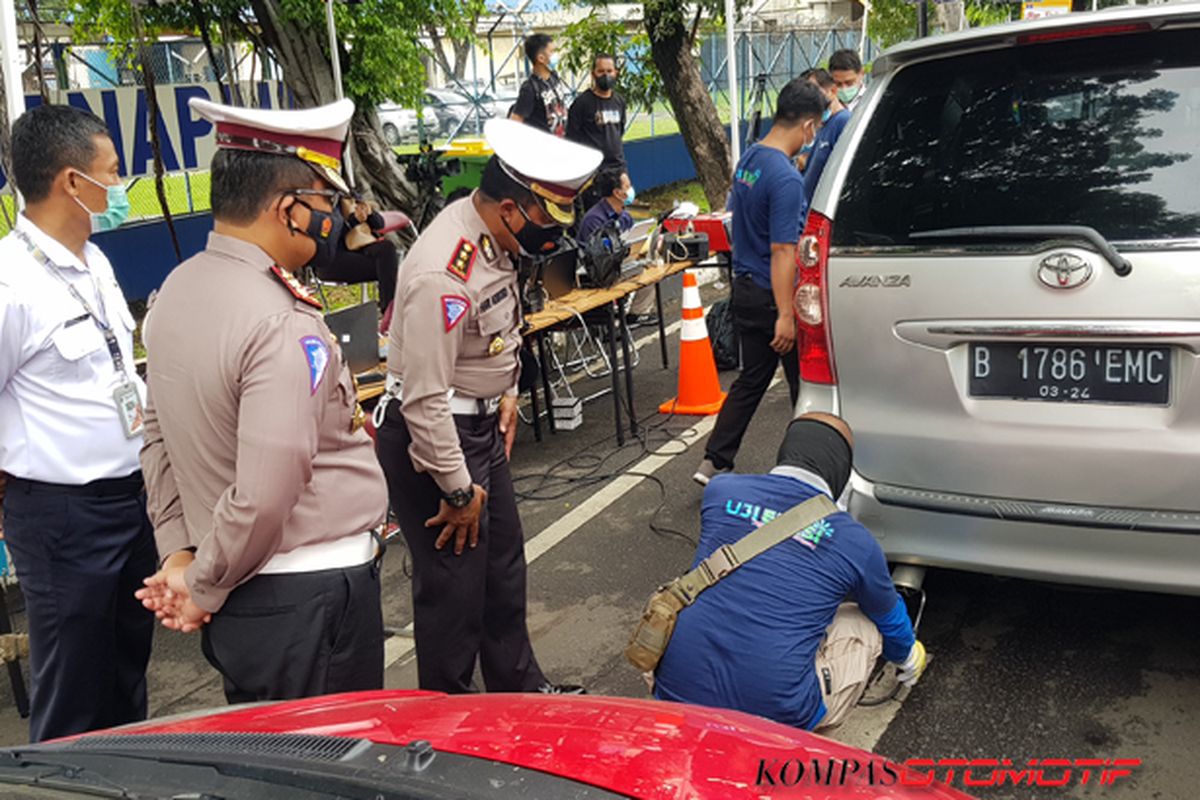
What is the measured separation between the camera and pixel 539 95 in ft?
31.4

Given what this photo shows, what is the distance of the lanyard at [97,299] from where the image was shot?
117 inches

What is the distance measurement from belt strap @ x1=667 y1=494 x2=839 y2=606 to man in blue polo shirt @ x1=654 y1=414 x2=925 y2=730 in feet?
0.05

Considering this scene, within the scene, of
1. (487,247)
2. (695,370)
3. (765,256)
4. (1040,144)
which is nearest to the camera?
(487,247)

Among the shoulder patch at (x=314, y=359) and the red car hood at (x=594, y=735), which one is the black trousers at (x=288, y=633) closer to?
the red car hood at (x=594, y=735)

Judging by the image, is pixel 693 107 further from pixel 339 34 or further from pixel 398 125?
pixel 398 125

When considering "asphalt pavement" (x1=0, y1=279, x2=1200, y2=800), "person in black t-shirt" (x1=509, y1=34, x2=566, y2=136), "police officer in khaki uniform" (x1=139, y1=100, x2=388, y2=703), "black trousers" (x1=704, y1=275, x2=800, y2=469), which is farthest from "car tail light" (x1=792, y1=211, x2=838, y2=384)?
"person in black t-shirt" (x1=509, y1=34, x2=566, y2=136)

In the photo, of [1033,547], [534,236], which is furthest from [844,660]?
[534,236]

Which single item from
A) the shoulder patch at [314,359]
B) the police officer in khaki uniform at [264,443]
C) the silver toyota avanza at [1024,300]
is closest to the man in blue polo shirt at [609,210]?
the silver toyota avanza at [1024,300]

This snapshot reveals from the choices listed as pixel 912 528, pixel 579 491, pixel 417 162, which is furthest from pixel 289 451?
pixel 417 162

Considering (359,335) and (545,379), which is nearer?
(359,335)

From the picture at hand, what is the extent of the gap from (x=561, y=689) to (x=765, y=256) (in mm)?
2358

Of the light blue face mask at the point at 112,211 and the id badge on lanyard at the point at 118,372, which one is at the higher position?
the light blue face mask at the point at 112,211

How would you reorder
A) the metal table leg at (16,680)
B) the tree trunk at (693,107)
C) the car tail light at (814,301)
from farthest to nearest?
the tree trunk at (693,107) → the metal table leg at (16,680) → the car tail light at (814,301)

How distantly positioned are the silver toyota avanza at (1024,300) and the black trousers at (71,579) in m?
2.03
